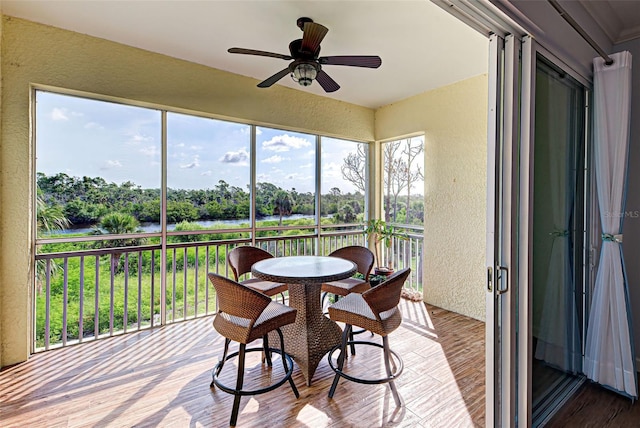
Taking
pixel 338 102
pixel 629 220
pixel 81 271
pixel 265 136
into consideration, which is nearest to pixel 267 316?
pixel 81 271

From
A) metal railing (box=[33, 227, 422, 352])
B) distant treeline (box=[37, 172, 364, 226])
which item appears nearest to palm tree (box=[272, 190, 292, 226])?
distant treeline (box=[37, 172, 364, 226])

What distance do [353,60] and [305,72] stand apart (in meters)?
0.37

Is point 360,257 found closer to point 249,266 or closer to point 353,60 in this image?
point 249,266

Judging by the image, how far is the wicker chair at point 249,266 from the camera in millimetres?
2807

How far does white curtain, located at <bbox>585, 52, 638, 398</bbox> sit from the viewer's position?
198cm

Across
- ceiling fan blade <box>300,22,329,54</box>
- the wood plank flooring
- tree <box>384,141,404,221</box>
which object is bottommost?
the wood plank flooring

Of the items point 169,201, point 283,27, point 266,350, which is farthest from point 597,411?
point 169,201

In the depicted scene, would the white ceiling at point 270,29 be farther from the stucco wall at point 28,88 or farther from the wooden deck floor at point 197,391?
the wooden deck floor at point 197,391

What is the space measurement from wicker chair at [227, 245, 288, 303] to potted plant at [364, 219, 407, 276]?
71.4 inches

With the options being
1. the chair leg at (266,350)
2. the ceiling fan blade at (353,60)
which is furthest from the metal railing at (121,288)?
the ceiling fan blade at (353,60)

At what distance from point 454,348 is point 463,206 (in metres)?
1.58

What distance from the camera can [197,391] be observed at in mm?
2141

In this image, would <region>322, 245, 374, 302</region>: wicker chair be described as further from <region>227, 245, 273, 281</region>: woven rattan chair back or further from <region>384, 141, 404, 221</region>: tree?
<region>384, 141, 404, 221</region>: tree

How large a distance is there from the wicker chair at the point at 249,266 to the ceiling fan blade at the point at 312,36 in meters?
1.89
